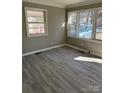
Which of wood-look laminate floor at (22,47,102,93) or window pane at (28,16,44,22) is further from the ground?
window pane at (28,16,44,22)

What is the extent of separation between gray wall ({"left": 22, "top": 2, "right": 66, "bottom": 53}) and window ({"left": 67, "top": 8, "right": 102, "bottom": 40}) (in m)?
0.49

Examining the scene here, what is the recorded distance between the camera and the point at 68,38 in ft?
21.8

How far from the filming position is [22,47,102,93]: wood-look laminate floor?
251cm

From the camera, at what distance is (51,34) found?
5930 millimetres

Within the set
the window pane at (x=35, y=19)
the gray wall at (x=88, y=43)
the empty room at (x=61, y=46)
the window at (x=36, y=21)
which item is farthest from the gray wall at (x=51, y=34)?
the gray wall at (x=88, y=43)


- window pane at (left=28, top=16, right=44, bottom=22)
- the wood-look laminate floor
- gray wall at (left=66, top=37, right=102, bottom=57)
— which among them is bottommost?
the wood-look laminate floor

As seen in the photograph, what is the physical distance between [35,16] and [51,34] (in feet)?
3.82

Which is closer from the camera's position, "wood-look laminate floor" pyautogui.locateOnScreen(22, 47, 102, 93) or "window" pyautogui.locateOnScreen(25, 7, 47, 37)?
"wood-look laminate floor" pyautogui.locateOnScreen(22, 47, 102, 93)

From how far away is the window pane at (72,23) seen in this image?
628 cm

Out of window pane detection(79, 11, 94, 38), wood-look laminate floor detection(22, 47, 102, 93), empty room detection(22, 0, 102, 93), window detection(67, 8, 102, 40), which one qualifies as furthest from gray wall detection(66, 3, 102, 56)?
wood-look laminate floor detection(22, 47, 102, 93)

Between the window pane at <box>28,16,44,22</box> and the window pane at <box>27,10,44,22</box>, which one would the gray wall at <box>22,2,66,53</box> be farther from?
the window pane at <box>28,16,44,22</box>

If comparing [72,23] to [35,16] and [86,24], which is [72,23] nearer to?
[86,24]
